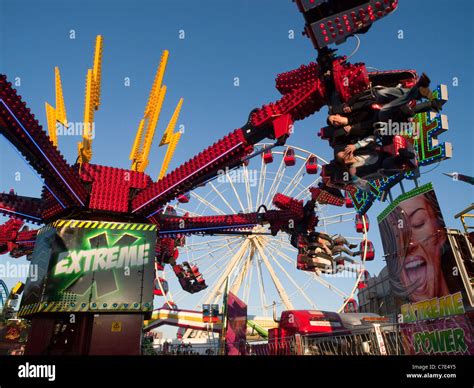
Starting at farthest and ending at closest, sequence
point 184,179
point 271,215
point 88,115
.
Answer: point 271,215, point 88,115, point 184,179

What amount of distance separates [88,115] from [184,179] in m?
4.30

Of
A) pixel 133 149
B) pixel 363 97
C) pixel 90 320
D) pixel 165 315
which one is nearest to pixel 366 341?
pixel 363 97

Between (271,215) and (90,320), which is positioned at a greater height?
(271,215)

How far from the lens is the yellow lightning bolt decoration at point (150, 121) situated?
1281 centimetres

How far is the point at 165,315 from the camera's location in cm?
2984

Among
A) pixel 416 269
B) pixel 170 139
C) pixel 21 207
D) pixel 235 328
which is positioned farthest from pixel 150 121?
pixel 416 269

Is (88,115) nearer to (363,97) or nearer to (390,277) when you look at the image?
(363,97)

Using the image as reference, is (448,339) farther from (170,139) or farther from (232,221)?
(170,139)

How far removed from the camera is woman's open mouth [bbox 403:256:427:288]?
1491cm

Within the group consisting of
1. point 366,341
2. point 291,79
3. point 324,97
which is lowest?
point 366,341

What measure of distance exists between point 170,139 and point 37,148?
6.41 meters

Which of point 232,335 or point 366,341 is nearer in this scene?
point 366,341

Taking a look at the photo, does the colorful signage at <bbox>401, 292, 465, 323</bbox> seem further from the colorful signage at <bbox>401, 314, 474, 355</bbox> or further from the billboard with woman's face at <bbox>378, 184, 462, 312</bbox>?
the colorful signage at <bbox>401, 314, 474, 355</bbox>

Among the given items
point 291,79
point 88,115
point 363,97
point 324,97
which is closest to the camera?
point 363,97
